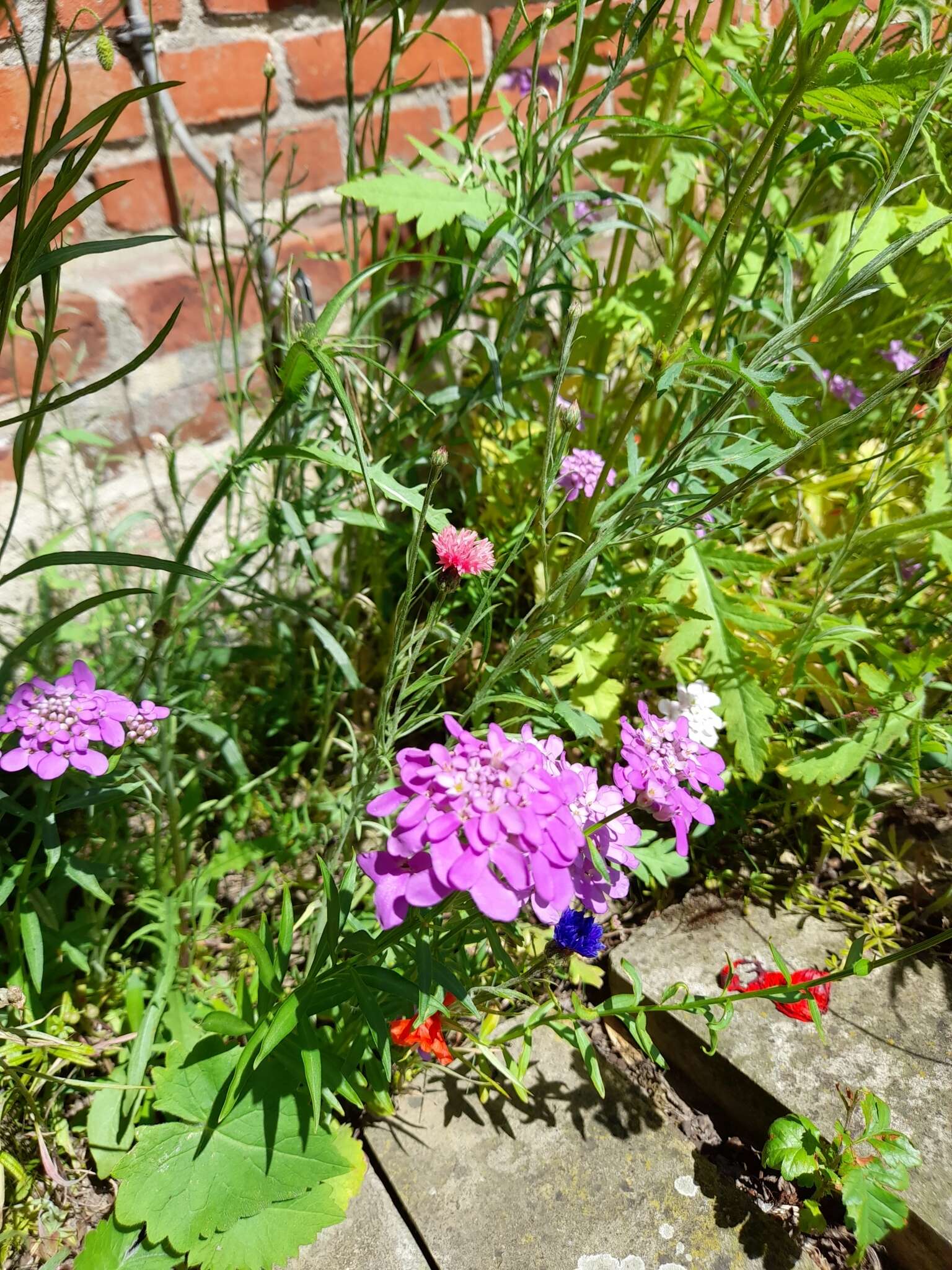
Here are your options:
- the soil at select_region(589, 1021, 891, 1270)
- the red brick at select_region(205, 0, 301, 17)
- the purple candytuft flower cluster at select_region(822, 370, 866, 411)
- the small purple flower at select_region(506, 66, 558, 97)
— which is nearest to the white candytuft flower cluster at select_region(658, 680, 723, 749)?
the soil at select_region(589, 1021, 891, 1270)

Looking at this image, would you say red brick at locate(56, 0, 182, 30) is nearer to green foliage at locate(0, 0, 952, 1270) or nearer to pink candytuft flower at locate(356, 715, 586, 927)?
green foliage at locate(0, 0, 952, 1270)

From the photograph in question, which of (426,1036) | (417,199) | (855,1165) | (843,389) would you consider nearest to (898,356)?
(843,389)

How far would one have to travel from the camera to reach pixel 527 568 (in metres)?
1.50

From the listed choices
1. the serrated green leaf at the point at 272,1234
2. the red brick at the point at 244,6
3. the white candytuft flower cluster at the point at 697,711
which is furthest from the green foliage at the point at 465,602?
the red brick at the point at 244,6

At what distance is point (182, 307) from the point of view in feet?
4.47

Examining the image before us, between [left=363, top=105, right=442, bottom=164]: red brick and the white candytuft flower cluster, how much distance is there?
116 centimetres

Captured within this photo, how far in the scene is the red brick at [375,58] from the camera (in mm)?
1422

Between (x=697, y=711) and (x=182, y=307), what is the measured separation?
41.0 inches

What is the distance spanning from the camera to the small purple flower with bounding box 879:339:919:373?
1650 mm

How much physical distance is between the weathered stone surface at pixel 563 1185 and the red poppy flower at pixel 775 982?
0.21m

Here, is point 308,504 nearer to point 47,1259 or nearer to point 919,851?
point 47,1259

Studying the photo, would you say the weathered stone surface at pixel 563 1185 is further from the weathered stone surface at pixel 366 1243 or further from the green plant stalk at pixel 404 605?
the green plant stalk at pixel 404 605

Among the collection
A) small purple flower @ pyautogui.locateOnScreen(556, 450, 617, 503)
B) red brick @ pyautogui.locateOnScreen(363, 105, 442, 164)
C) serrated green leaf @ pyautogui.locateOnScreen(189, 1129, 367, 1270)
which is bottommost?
serrated green leaf @ pyautogui.locateOnScreen(189, 1129, 367, 1270)

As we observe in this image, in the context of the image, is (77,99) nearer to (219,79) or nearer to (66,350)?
(219,79)
